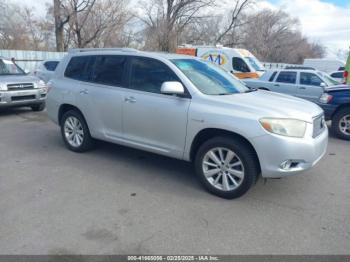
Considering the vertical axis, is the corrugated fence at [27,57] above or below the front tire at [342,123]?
above

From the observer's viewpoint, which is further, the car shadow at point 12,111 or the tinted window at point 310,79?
the tinted window at point 310,79

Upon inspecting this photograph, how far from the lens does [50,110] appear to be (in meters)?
5.83

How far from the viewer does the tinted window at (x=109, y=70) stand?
4.78 m

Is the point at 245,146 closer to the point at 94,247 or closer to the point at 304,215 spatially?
the point at 304,215

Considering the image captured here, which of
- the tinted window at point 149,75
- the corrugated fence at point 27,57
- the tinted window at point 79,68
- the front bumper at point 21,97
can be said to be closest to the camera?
the tinted window at point 149,75

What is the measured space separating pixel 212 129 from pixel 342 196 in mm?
1935

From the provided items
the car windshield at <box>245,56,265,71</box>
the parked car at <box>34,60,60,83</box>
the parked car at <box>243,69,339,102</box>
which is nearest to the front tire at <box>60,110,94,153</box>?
the parked car at <box>243,69,339,102</box>

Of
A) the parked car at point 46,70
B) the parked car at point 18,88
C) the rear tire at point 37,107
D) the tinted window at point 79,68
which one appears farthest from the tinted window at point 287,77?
the parked car at point 46,70

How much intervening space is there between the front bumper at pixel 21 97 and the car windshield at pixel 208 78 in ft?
20.0

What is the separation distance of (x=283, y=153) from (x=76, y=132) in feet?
12.0

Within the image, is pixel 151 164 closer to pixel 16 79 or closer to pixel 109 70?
pixel 109 70

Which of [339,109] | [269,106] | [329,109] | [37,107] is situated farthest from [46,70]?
[269,106]

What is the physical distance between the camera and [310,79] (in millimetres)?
9961

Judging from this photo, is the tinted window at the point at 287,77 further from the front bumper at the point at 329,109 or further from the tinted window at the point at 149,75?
the tinted window at the point at 149,75
